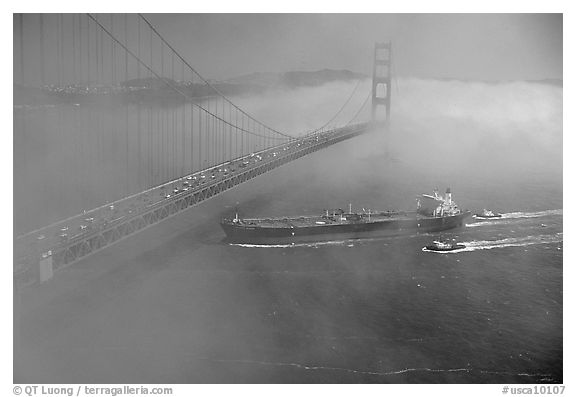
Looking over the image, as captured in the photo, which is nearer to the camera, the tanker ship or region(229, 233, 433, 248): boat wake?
region(229, 233, 433, 248): boat wake

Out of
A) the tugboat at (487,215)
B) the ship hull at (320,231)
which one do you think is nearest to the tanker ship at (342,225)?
the ship hull at (320,231)

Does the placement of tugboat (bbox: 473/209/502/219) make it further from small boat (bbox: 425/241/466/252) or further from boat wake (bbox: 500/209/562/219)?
small boat (bbox: 425/241/466/252)

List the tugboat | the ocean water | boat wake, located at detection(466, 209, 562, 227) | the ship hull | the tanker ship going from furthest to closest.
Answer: the tugboat, boat wake, located at detection(466, 209, 562, 227), the tanker ship, the ship hull, the ocean water

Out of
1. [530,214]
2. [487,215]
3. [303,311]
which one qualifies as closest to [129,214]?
[303,311]

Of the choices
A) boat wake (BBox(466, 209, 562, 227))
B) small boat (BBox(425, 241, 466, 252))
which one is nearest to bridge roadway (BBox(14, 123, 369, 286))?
small boat (BBox(425, 241, 466, 252))

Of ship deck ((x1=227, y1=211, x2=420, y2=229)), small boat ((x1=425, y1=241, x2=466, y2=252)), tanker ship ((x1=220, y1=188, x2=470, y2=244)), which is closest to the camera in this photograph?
small boat ((x1=425, y1=241, x2=466, y2=252))

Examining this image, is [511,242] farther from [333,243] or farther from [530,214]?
[333,243]
